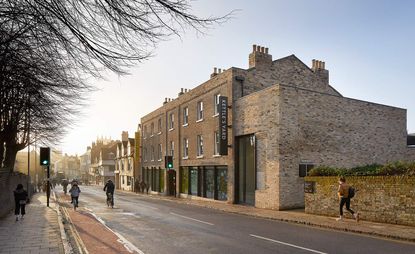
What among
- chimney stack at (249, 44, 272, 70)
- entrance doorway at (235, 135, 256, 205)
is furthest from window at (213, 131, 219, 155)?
chimney stack at (249, 44, 272, 70)

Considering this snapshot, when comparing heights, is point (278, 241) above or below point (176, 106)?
below

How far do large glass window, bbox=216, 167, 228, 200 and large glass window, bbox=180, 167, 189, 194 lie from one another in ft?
20.9

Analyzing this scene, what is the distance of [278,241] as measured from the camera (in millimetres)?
11750

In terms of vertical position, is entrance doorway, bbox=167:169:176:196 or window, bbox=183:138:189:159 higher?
window, bbox=183:138:189:159

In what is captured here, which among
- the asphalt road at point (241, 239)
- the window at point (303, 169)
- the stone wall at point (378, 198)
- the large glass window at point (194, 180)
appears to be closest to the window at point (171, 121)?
the large glass window at point (194, 180)

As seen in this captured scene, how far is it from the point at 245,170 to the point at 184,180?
448 inches

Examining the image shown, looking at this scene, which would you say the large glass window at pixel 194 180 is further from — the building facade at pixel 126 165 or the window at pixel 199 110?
the building facade at pixel 126 165

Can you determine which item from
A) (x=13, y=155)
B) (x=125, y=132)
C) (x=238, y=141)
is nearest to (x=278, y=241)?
(x=238, y=141)

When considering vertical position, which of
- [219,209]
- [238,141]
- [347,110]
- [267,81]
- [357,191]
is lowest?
[219,209]

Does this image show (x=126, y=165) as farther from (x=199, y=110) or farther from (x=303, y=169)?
(x=303, y=169)

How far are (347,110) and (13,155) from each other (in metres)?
24.6

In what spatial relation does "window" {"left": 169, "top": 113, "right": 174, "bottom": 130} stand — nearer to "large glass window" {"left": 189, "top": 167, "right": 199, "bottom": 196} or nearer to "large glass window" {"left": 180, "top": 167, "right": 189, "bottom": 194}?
"large glass window" {"left": 180, "top": 167, "right": 189, "bottom": 194}

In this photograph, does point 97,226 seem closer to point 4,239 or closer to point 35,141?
point 4,239

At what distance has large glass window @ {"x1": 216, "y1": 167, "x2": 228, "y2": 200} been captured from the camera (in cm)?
2835
